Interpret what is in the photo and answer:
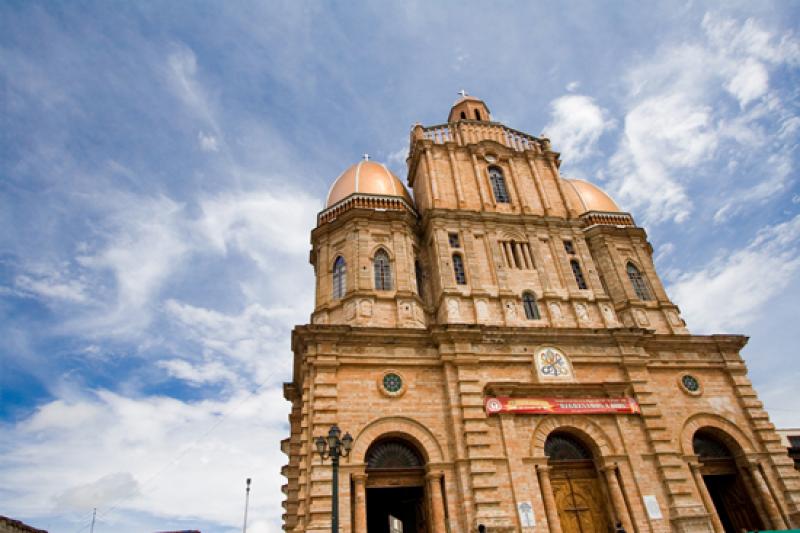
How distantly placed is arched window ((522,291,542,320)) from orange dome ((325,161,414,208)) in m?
8.12

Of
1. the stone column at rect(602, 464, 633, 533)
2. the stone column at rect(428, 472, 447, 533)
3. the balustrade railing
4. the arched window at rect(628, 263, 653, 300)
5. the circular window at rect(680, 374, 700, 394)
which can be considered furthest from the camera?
the balustrade railing

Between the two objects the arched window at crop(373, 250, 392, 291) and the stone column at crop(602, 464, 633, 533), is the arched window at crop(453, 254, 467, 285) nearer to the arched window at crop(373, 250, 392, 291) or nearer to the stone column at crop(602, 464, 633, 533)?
the arched window at crop(373, 250, 392, 291)

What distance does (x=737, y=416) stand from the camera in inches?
898

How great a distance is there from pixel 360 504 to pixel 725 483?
16849mm

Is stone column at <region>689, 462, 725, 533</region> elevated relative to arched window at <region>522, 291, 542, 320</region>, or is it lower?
lower

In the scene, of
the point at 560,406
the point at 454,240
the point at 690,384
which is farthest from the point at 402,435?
the point at 690,384

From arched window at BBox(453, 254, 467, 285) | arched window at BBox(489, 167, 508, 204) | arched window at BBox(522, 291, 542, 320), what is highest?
arched window at BBox(489, 167, 508, 204)

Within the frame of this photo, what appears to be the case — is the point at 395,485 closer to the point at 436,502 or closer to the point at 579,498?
the point at 436,502

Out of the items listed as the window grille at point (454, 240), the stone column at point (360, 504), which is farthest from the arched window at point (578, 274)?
the stone column at point (360, 504)

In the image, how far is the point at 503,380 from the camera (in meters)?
20.8

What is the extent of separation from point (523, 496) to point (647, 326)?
1234cm

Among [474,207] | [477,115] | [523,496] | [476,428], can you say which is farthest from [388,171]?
[523,496]

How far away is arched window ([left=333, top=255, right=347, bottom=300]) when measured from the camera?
2403 centimetres

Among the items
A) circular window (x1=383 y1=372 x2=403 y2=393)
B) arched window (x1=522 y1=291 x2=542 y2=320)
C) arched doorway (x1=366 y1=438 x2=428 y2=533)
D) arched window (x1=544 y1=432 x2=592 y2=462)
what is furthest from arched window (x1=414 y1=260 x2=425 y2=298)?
arched window (x1=544 y1=432 x2=592 y2=462)
